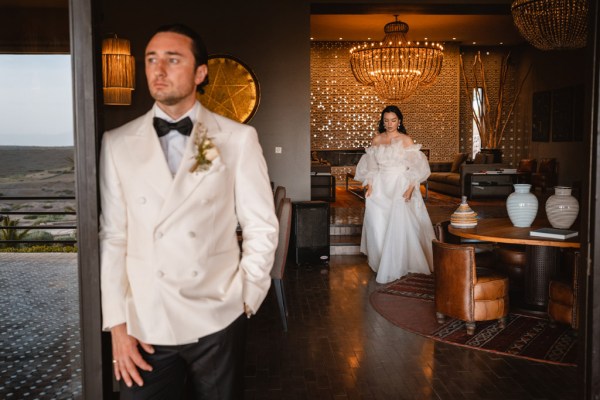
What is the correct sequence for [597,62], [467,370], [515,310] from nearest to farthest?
[597,62]
[467,370]
[515,310]

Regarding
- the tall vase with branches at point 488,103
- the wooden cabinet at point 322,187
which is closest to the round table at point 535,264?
the wooden cabinet at point 322,187

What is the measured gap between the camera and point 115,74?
25.1 feet

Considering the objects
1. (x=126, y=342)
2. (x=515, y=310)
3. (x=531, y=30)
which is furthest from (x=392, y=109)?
(x=126, y=342)

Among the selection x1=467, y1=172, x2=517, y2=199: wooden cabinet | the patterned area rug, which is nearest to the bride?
the patterned area rug

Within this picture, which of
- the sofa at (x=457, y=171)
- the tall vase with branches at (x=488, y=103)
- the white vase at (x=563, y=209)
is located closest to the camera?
the white vase at (x=563, y=209)

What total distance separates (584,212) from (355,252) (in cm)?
648

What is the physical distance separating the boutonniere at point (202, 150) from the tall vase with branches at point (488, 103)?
15.0 m

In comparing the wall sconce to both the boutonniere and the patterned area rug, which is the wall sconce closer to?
the patterned area rug

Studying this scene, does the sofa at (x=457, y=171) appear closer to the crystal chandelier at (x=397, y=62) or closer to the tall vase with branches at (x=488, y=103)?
the tall vase with branches at (x=488, y=103)

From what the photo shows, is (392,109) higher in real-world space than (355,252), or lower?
higher

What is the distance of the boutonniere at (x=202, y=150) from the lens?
1.88 m

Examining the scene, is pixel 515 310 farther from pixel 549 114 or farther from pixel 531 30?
pixel 549 114

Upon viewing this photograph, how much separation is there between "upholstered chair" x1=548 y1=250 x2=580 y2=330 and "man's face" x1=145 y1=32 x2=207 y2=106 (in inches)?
146

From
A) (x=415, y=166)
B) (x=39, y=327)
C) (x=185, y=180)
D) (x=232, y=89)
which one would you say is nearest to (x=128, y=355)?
(x=185, y=180)
